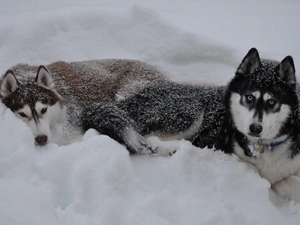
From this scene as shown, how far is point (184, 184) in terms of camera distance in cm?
261

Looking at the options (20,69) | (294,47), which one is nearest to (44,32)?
(20,69)

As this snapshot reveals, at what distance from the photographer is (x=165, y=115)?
3.44m

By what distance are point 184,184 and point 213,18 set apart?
444 cm

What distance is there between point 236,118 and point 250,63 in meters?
0.53

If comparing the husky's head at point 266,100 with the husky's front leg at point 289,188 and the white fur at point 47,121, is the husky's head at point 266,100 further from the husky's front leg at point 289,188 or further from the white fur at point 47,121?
the white fur at point 47,121

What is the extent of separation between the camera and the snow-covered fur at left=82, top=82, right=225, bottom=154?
3229 mm

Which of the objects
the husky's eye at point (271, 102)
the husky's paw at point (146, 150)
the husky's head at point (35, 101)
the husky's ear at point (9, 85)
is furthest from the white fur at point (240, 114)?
the husky's ear at point (9, 85)

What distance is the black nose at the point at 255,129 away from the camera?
2695mm

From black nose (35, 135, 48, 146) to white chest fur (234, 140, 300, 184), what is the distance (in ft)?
6.56

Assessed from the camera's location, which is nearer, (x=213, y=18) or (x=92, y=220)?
(x=92, y=220)

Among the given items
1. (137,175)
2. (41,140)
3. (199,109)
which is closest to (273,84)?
(199,109)

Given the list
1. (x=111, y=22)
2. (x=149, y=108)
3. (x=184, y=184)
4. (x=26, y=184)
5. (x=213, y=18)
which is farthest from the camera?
(x=213, y=18)

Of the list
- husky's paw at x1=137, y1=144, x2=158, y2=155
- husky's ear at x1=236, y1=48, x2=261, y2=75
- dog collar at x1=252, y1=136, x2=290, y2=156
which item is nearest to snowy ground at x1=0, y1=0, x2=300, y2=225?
husky's paw at x1=137, y1=144, x2=158, y2=155

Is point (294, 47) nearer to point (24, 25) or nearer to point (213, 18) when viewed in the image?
point (213, 18)
